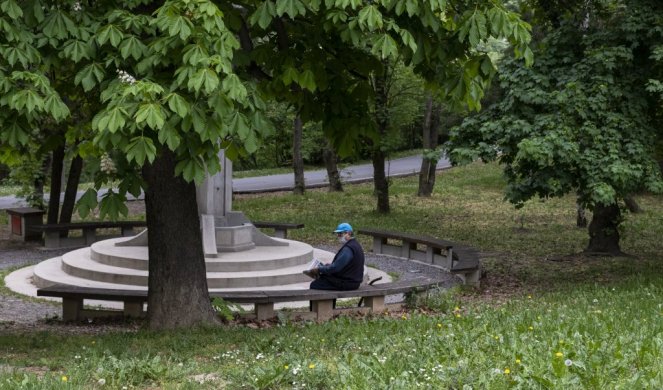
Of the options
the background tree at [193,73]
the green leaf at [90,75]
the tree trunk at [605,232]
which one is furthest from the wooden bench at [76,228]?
the green leaf at [90,75]

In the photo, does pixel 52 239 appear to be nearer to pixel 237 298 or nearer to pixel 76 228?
pixel 76 228

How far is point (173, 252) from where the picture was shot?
1083cm

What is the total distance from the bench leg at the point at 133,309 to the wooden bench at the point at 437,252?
17.4ft

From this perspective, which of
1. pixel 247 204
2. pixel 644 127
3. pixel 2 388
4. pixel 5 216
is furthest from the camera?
pixel 247 204

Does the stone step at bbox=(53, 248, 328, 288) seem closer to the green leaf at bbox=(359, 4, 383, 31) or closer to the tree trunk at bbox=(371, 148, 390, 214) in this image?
the green leaf at bbox=(359, 4, 383, 31)

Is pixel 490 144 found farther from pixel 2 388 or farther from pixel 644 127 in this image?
pixel 2 388

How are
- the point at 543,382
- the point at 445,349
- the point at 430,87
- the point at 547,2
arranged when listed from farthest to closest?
the point at 547,2 → the point at 430,87 → the point at 445,349 → the point at 543,382

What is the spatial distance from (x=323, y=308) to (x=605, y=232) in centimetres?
830

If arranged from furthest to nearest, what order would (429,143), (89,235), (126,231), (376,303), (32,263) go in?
1. (429,143)
2. (126,231)
3. (89,235)
4. (32,263)
5. (376,303)

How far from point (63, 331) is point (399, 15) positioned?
19.9 ft

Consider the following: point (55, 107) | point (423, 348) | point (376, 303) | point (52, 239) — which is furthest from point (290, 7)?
point (52, 239)

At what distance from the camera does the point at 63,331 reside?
1188 cm

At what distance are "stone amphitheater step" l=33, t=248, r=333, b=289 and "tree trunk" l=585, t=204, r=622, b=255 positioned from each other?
6.22 metres

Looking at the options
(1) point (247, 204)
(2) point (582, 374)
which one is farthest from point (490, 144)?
(1) point (247, 204)
